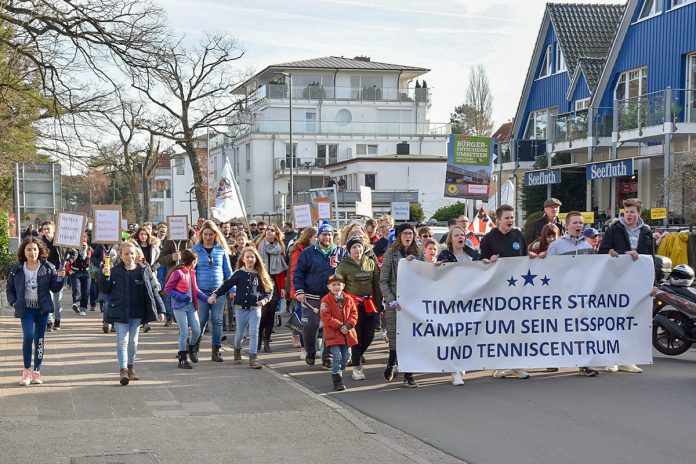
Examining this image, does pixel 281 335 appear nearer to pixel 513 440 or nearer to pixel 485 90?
pixel 513 440

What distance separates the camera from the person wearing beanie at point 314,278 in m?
12.2

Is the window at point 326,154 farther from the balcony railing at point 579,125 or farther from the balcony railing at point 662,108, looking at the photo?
the balcony railing at point 662,108

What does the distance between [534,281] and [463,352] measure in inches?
47.8

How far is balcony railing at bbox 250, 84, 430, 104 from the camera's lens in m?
78.1

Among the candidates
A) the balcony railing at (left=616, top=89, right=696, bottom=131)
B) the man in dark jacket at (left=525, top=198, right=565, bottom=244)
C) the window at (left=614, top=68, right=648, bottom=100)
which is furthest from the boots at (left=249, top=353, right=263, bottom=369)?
the window at (left=614, top=68, right=648, bottom=100)

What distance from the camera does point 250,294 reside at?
12398 mm

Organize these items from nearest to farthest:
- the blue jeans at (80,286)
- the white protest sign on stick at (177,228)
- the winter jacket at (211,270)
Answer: the winter jacket at (211,270) < the white protest sign on stick at (177,228) < the blue jeans at (80,286)

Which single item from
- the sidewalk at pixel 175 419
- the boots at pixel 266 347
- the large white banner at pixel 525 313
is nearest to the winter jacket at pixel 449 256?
the large white banner at pixel 525 313

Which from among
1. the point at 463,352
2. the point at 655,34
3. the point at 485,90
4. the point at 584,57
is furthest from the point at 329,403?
the point at 485,90

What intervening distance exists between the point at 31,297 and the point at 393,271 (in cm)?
418

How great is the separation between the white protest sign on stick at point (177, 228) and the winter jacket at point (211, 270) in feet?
19.2

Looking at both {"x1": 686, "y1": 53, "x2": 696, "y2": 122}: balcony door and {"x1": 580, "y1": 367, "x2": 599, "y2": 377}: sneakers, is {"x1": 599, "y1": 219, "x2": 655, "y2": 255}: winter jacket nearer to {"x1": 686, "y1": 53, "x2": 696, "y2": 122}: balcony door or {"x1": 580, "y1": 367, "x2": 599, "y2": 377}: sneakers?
{"x1": 580, "y1": 367, "x2": 599, "y2": 377}: sneakers

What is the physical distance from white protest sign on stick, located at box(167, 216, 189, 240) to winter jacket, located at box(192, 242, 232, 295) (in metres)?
5.84

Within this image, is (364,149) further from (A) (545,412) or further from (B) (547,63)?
(A) (545,412)
